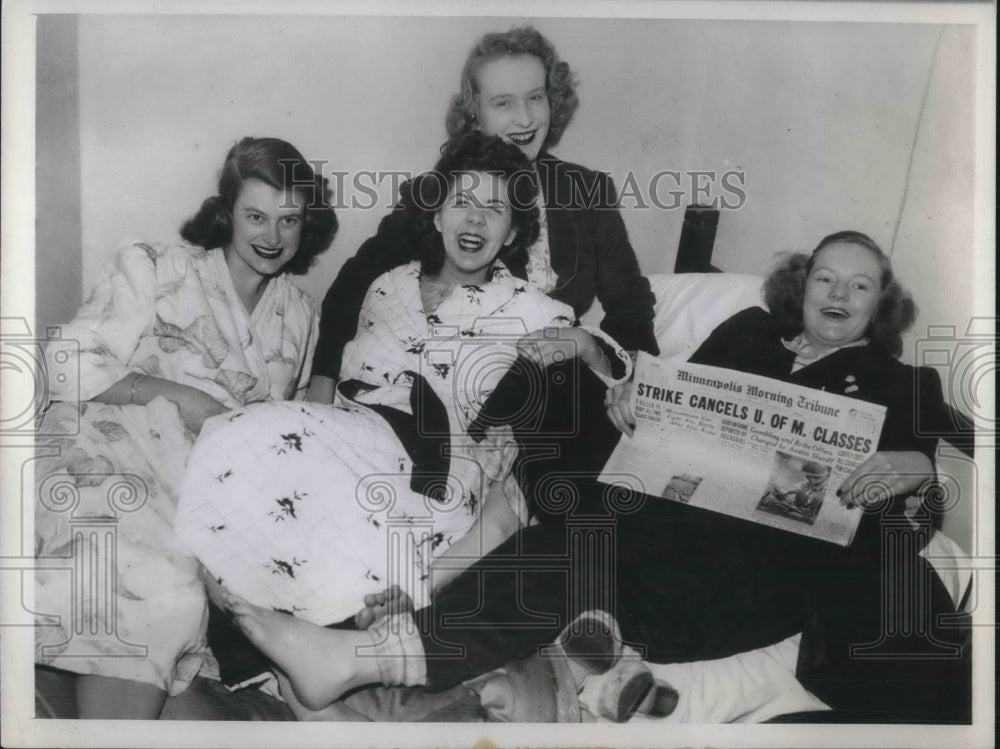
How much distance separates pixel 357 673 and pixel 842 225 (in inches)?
57.8

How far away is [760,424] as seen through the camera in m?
2.17

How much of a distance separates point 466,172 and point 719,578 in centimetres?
106

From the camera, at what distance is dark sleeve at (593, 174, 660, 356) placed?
2197mm

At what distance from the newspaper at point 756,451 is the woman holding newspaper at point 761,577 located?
0.10 feet

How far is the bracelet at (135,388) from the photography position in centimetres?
214

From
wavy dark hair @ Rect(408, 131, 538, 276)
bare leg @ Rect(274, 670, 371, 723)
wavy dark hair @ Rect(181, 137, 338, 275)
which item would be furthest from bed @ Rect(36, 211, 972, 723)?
wavy dark hair @ Rect(181, 137, 338, 275)

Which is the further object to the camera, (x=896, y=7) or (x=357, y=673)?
(x=896, y=7)

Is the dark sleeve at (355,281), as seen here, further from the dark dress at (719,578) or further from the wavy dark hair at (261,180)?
the dark dress at (719,578)

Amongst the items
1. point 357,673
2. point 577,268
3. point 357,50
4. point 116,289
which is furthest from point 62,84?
point 357,673

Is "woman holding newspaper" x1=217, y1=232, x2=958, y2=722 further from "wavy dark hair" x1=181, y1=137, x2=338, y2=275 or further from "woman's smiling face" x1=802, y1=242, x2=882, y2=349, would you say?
"wavy dark hair" x1=181, y1=137, x2=338, y2=275

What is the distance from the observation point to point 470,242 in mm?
2180

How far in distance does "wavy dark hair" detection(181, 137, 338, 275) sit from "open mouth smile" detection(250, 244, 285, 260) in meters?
0.05

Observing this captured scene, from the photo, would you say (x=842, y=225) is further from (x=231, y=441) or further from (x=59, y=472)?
(x=59, y=472)

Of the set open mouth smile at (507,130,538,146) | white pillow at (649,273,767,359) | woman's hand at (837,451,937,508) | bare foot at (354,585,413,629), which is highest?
open mouth smile at (507,130,538,146)
